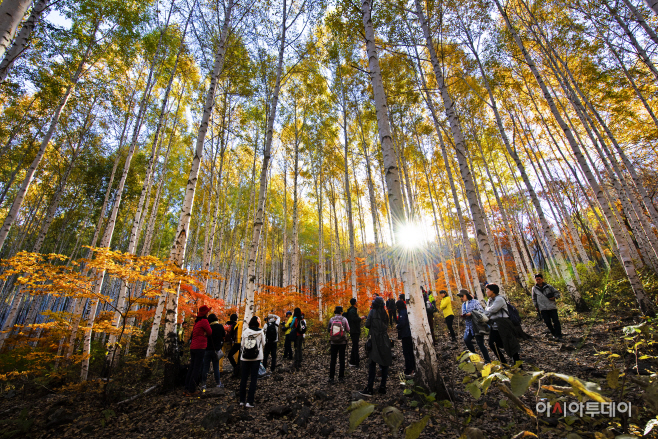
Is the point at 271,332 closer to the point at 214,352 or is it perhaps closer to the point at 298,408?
the point at 214,352

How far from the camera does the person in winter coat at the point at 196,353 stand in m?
4.77

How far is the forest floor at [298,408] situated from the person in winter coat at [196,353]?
0.74ft

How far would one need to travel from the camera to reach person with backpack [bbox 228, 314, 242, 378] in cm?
580

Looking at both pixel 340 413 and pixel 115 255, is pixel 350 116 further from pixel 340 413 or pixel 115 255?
pixel 340 413

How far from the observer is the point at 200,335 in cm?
494

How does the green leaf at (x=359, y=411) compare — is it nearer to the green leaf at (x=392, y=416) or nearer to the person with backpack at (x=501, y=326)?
the green leaf at (x=392, y=416)

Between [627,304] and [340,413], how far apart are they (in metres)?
8.26

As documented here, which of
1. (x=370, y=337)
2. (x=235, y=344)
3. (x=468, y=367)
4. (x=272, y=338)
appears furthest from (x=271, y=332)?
(x=468, y=367)

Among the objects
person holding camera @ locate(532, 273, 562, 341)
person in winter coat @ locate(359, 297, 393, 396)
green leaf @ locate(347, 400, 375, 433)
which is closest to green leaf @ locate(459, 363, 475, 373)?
green leaf @ locate(347, 400, 375, 433)

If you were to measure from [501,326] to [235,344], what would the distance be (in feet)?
18.9

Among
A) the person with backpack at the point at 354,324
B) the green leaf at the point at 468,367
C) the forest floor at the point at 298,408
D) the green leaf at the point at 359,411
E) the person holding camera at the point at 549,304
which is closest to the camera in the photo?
the green leaf at the point at 359,411

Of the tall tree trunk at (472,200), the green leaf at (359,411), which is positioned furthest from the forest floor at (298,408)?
the green leaf at (359,411)

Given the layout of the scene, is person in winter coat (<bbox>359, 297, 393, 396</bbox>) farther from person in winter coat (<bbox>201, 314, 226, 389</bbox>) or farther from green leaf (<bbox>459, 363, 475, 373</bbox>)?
person in winter coat (<bbox>201, 314, 226, 389</bbox>)

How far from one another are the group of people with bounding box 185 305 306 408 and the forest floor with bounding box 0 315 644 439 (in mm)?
303
